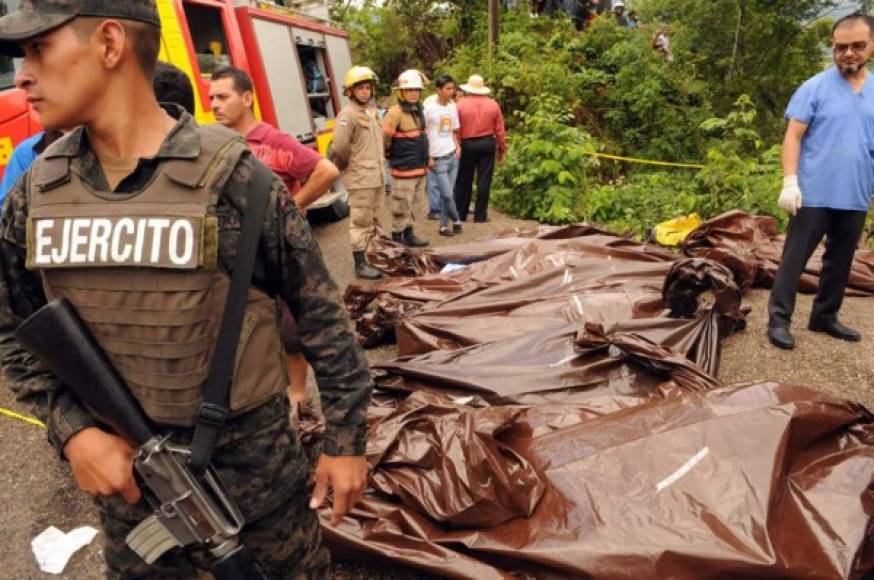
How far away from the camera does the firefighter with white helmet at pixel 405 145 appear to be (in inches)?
214

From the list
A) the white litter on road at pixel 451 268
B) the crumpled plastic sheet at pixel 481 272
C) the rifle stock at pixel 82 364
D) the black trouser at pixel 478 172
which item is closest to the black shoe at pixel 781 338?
the crumpled plastic sheet at pixel 481 272

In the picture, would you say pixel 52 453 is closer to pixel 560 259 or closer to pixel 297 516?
pixel 297 516

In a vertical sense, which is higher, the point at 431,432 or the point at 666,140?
the point at 431,432

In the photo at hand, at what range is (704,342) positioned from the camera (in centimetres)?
279

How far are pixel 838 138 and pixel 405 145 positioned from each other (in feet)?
10.8

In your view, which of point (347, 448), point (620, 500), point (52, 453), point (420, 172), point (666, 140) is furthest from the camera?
point (666, 140)

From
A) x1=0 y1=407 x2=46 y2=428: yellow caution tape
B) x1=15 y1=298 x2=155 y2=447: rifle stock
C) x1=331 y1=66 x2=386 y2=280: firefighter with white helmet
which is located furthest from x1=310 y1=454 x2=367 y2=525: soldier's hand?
x1=331 y1=66 x2=386 y2=280: firefighter with white helmet

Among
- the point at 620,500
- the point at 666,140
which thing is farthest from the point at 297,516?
the point at 666,140

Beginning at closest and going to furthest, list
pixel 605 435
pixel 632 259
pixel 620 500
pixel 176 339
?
1. pixel 176 339
2. pixel 620 500
3. pixel 605 435
4. pixel 632 259

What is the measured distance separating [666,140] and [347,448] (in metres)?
10.8

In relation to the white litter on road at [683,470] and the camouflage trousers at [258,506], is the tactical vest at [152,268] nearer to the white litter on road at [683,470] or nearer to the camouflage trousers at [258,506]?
the camouflage trousers at [258,506]

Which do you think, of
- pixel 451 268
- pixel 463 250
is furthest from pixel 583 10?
pixel 451 268

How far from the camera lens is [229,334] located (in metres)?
1.08

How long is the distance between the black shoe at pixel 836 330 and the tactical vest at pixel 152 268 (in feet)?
11.2
